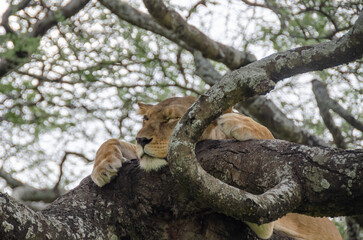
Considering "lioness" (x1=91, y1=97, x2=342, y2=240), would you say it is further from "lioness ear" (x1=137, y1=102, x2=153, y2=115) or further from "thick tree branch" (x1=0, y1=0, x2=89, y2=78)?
"thick tree branch" (x1=0, y1=0, x2=89, y2=78)

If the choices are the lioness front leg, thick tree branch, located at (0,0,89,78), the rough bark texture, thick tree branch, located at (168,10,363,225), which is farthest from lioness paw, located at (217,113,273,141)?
thick tree branch, located at (0,0,89,78)

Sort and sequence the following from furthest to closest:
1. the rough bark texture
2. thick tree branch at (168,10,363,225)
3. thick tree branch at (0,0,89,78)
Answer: thick tree branch at (0,0,89,78) < the rough bark texture < thick tree branch at (168,10,363,225)

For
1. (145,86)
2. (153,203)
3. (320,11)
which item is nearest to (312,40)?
(320,11)

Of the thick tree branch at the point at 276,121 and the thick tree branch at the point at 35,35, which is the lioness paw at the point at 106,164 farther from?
the thick tree branch at the point at 276,121

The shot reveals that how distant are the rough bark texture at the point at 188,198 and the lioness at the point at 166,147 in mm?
97

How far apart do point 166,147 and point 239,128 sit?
638 mm

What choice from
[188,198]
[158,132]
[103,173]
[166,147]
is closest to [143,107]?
[158,132]

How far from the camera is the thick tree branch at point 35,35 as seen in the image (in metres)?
5.12

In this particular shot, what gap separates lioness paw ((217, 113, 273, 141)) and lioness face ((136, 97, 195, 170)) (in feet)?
1.44

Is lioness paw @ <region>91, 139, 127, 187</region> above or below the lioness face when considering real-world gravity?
below

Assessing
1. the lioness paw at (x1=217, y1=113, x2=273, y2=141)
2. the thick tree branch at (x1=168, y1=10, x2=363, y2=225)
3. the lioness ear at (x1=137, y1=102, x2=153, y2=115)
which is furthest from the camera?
the lioness ear at (x1=137, y1=102, x2=153, y2=115)

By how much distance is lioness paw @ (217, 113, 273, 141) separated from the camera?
2.98 meters

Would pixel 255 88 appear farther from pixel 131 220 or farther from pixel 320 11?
pixel 320 11

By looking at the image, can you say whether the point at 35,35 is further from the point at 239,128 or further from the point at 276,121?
the point at 239,128
